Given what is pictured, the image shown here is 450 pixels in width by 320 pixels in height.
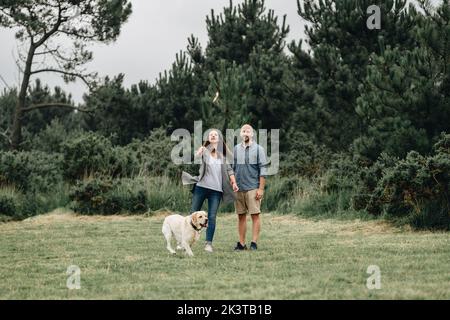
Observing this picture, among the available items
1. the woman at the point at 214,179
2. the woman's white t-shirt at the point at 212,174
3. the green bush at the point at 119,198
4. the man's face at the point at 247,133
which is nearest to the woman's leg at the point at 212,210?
the woman at the point at 214,179

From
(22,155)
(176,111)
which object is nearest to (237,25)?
(176,111)

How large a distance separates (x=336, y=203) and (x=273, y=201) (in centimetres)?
285

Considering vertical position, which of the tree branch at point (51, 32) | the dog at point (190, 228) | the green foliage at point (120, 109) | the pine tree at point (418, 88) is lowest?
the dog at point (190, 228)

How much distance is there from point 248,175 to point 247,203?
0.46m

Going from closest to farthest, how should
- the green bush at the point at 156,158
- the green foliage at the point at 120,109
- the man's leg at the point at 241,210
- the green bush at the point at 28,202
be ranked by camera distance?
the man's leg at the point at 241,210, the green bush at the point at 28,202, the green bush at the point at 156,158, the green foliage at the point at 120,109

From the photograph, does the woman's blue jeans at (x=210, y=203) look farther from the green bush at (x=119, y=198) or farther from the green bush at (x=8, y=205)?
the green bush at (x=8, y=205)

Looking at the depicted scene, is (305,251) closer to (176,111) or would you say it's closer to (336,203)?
(336,203)

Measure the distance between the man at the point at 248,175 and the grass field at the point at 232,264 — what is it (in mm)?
658

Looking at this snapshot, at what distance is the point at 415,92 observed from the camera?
1490 centimetres

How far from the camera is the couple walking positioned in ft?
36.0

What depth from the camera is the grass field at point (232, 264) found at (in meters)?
7.11

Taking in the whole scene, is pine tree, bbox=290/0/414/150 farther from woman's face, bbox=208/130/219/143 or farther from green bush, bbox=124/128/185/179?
woman's face, bbox=208/130/219/143

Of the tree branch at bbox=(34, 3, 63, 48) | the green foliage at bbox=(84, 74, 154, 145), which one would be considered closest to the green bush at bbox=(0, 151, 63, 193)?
the green foliage at bbox=(84, 74, 154, 145)

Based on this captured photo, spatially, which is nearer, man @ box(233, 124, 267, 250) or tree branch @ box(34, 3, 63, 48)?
man @ box(233, 124, 267, 250)
